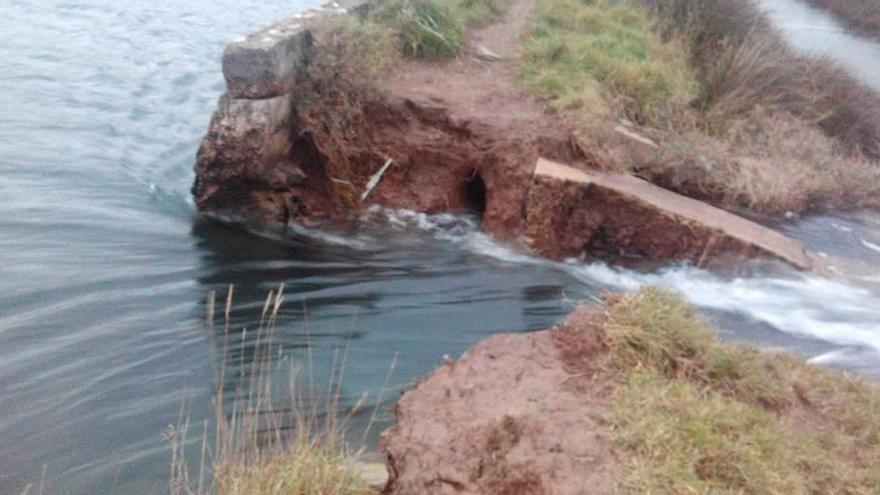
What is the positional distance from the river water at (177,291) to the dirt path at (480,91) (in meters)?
0.96

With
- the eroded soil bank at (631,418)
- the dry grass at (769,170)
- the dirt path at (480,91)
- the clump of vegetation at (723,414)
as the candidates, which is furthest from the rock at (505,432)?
the dry grass at (769,170)

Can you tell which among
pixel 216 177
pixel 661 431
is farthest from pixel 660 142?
pixel 661 431

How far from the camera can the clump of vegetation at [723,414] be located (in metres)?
3.90

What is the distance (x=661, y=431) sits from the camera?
159 inches

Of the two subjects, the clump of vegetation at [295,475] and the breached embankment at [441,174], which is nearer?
the clump of vegetation at [295,475]

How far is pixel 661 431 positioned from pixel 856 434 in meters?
1.38

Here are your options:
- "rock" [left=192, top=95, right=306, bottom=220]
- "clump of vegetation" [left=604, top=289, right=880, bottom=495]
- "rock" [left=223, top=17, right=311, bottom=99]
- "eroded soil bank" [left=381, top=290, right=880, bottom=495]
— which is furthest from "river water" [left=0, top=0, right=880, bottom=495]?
"clump of vegetation" [left=604, top=289, right=880, bottom=495]

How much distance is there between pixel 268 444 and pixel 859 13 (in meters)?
22.1

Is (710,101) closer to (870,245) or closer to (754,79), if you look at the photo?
(754,79)

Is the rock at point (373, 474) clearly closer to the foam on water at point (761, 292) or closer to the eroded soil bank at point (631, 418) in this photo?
the eroded soil bank at point (631, 418)

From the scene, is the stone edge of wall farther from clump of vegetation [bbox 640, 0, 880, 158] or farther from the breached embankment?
clump of vegetation [bbox 640, 0, 880, 158]

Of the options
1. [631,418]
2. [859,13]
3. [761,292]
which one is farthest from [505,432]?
[859,13]

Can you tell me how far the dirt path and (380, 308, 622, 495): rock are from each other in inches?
159

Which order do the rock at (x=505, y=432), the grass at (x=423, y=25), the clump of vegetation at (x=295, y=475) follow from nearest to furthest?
the clump of vegetation at (x=295, y=475), the rock at (x=505, y=432), the grass at (x=423, y=25)
